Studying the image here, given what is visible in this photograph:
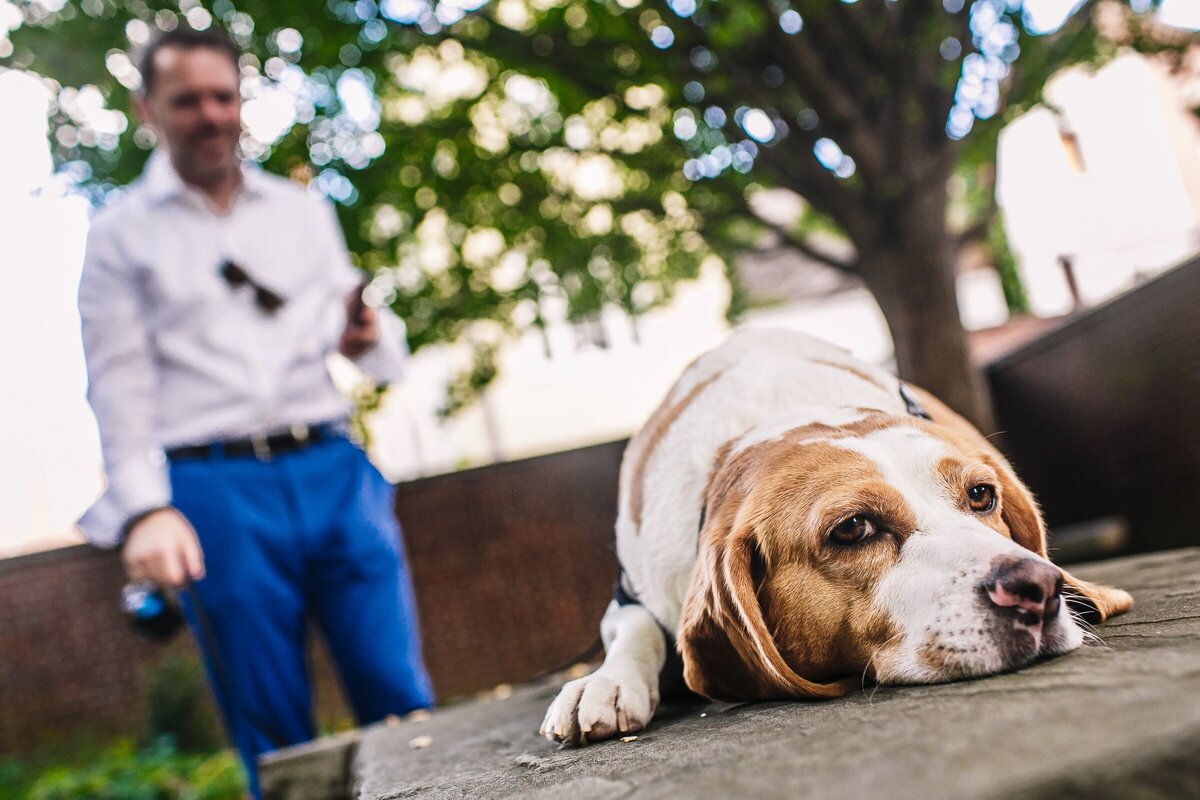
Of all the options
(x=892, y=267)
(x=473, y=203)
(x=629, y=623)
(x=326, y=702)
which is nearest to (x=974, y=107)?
(x=892, y=267)

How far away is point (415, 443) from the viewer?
19.9m

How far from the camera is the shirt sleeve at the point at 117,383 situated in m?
2.95

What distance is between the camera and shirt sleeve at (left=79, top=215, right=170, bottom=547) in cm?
295

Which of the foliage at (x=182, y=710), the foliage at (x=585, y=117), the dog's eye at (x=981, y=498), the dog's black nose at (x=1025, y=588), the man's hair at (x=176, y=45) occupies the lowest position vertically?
the foliage at (x=182, y=710)

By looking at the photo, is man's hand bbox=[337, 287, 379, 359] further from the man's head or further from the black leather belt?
the man's head

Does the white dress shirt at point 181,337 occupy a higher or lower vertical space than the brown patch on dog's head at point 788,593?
higher

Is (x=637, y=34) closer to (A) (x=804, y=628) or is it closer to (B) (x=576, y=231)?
(B) (x=576, y=231)

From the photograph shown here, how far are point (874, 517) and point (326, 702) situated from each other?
9602 millimetres

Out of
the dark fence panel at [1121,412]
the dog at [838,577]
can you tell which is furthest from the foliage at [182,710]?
the dog at [838,577]

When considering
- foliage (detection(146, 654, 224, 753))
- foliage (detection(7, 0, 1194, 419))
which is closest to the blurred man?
foliage (detection(7, 0, 1194, 419))

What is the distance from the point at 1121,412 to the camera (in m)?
7.62

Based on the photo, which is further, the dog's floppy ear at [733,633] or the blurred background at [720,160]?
the blurred background at [720,160]

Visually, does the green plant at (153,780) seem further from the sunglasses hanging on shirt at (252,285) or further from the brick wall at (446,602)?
the sunglasses hanging on shirt at (252,285)

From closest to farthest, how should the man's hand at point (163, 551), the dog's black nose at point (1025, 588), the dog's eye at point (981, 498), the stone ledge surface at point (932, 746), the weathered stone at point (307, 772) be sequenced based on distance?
the stone ledge surface at point (932, 746) → the dog's black nose at point (1025, 588) → the dog's eye at point (981, 498) → the man's hand at point (163, 551) → the weathered stone at point (307, 772)
